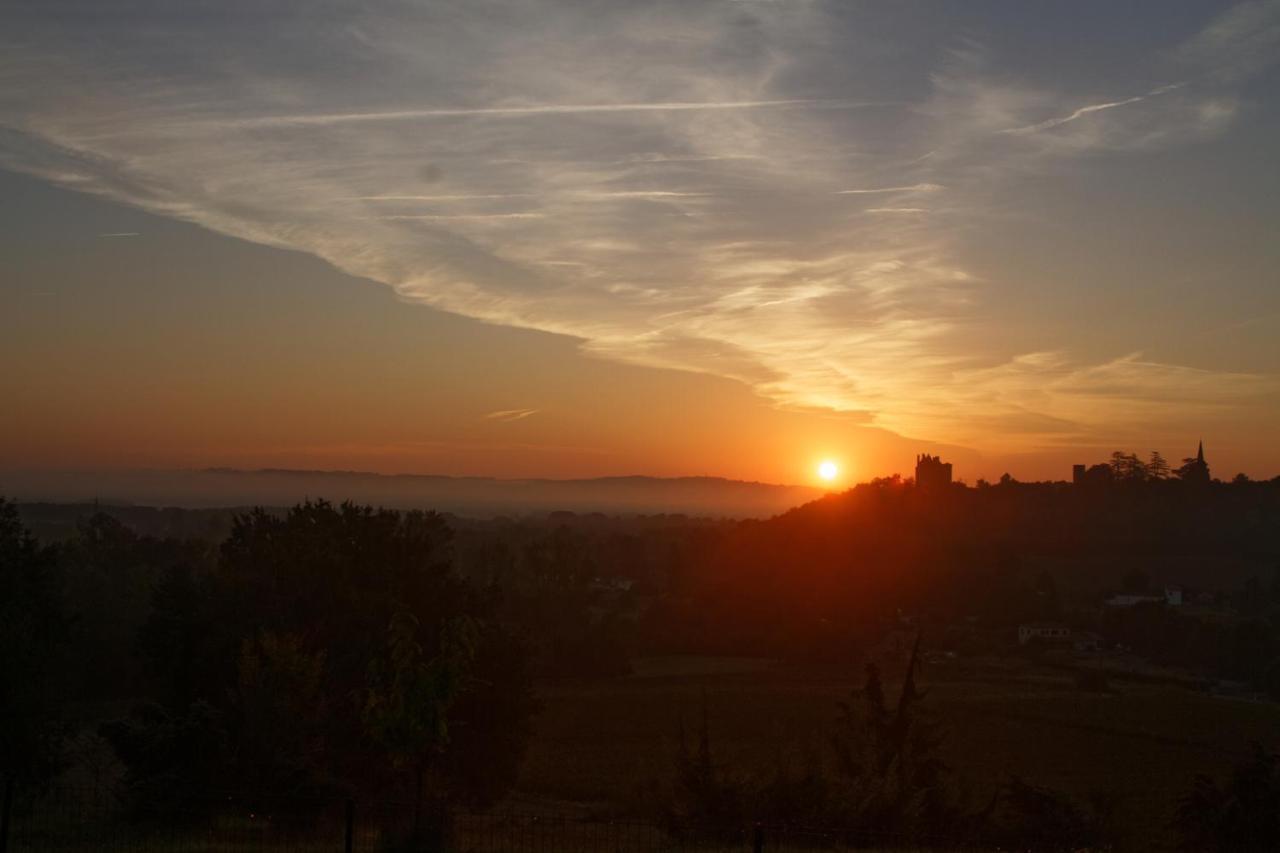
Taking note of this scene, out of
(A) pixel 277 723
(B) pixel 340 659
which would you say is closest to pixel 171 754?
(A) pixel 277 723

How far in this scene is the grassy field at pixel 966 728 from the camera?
3453 cm

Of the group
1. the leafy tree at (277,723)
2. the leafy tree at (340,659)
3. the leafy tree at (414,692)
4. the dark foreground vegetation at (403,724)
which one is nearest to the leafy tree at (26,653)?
the dark foreground vegetation at (403,724)

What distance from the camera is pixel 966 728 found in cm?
4844

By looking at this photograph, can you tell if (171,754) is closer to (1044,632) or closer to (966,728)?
(966,728)

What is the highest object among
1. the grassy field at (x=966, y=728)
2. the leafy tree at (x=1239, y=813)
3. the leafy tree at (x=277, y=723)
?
the leafy tree at (x=277, y=723)

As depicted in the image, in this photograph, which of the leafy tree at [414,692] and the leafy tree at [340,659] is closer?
the leafy tree at [414,692]

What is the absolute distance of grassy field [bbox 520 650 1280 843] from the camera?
1359 inches

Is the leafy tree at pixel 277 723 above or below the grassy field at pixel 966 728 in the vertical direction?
above

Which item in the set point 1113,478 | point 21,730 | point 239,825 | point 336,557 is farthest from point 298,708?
point 1113,478

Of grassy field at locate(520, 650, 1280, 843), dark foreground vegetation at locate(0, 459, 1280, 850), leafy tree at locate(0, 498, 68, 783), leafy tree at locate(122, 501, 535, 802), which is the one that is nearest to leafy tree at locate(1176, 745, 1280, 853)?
dark foreground vegetation at locate(0, 459, 1280, 850)

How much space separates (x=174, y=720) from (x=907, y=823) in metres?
14.7

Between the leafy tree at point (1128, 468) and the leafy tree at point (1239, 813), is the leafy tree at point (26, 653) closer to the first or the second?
the leafy tree at point (1239, 813)

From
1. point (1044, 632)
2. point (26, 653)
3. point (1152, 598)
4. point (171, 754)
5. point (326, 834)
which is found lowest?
point (1044, 632)

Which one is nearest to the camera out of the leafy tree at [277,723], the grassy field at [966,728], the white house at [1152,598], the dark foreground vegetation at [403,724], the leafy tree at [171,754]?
the dark foreground vegetation at [403,724]
